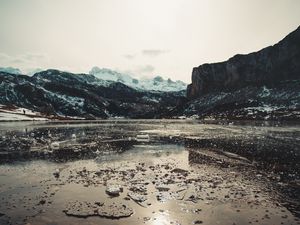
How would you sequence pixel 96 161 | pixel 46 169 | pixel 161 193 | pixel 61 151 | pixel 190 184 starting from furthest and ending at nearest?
pixel 61 151 → pixel 96 161 → pixel 46 169 → pixel 190 184 → pixel 161 193

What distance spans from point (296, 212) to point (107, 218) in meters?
11.4

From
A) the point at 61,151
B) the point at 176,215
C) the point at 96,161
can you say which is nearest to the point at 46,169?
the point at 96,161

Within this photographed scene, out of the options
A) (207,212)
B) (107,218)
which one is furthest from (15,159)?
(207,212)

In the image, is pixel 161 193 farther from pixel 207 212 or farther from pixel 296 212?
→ pixel 296 212

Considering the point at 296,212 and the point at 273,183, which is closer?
the point at 296,212

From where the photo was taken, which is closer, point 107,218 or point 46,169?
point 107,218

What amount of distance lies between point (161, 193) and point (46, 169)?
14860 mm

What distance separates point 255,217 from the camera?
58.7ft

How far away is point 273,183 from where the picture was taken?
2562cm

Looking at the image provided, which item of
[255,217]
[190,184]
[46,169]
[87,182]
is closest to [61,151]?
[46,169]

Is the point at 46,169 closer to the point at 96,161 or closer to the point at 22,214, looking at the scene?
the point at 96,161

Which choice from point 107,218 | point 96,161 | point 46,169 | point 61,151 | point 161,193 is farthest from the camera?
point 61,151

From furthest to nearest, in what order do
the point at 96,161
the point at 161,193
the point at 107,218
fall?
1. the point at 96,161
2. the point at 161,193
3. the point at 107,218

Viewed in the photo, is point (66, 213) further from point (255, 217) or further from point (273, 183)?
point (273, 183)
